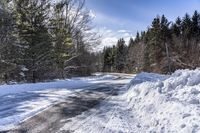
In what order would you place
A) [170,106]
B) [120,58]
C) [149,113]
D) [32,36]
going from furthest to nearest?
[120,58] → [32,36] → [149,113] → [170,106]

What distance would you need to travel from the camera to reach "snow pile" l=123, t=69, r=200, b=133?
259 inches

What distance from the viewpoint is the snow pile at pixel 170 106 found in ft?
21.5

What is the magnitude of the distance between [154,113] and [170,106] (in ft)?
1.98

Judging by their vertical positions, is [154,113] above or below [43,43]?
below

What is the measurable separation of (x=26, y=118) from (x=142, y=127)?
391 cm

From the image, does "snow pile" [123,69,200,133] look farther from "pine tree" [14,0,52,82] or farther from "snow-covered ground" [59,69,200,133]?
"pine tree" [14,0,52,82]

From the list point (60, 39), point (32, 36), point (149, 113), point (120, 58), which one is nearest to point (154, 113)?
point (149, 113)

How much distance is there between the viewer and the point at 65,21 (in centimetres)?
3466

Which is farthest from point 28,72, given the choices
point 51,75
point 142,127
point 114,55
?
point 114,55

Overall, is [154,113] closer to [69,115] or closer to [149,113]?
[149,113]

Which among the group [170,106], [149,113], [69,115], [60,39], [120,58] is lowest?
[69,115]

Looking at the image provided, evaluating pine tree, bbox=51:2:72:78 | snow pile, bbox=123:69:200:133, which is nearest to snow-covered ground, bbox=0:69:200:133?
snow pile, bbox=123:69:200:133

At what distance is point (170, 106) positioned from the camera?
7.71 m

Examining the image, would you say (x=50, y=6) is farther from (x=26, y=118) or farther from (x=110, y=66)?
(x=110, y=66)
